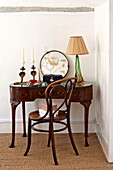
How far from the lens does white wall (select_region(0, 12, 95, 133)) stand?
16.4 feet

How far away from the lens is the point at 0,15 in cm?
501

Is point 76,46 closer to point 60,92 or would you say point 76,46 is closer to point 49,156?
point 60,92

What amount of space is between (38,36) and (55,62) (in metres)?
0.48

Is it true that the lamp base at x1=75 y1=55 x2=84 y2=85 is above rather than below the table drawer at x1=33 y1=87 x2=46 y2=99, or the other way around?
above

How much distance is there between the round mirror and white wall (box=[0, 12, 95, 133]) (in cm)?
8

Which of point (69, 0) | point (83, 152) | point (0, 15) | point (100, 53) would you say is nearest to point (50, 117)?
point (83, 152)

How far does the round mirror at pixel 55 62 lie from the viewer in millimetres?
5047

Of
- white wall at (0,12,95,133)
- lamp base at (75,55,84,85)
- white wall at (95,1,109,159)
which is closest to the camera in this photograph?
white wall at (95,1,109,159)

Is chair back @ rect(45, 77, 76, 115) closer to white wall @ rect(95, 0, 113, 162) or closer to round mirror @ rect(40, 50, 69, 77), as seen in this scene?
white wall @ rect(95, 0, 113, 162)

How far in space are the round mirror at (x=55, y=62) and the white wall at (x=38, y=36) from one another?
8 centimetres

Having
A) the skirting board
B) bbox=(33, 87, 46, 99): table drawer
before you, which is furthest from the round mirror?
the skirting board

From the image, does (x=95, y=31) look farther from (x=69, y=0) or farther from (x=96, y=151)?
(x=96, y=151)

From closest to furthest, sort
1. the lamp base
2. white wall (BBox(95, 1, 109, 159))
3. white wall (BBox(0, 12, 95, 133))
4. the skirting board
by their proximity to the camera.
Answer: white wall (BBox(95, 1, 109, 159)), the lamp base, white wall (BBox(0, 12, 95, 133)), the skirting board

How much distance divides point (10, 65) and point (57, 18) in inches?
40.1
